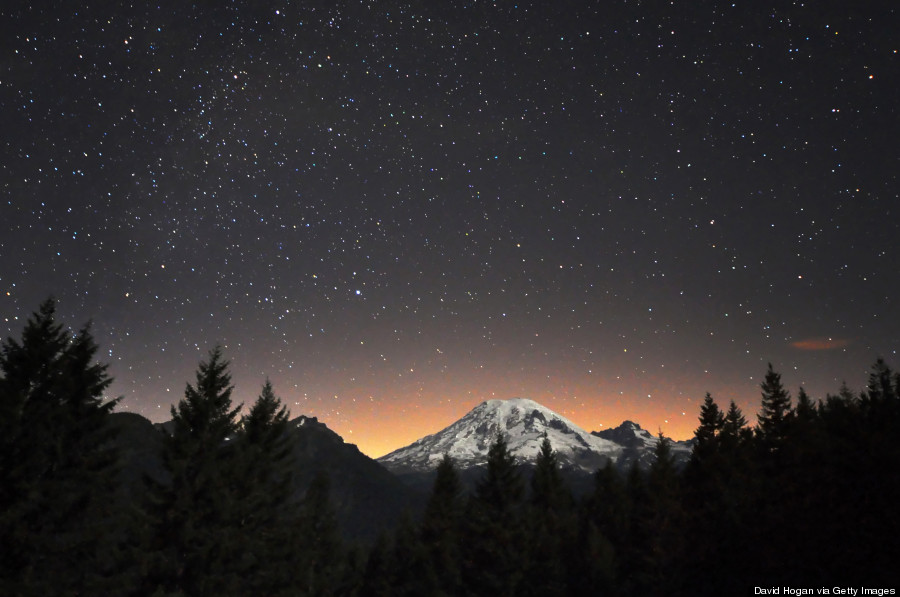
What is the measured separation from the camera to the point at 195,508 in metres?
21.5

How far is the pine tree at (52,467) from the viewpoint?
17.6 metres

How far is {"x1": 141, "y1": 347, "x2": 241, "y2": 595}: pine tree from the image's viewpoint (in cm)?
2048

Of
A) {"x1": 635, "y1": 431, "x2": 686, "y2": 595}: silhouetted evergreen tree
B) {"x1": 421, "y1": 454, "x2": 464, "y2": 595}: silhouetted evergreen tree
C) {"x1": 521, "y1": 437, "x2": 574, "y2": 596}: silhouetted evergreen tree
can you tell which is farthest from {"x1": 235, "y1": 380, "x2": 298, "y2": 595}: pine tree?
{"x1": 635, "y1": 431, "x2": 686, "y2": 595}: silhouetted evergreen tree

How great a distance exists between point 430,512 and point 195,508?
21.9 metres

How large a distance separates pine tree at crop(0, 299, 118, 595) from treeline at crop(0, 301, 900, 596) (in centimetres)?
6

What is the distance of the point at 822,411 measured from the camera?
5228 cm

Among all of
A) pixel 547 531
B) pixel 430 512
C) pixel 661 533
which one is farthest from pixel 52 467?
pixel 661 533

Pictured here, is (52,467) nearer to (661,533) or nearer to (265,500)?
(265,500)

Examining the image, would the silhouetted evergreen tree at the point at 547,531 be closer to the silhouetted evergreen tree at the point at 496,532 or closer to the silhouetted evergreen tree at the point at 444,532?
the silhouetted evergreen tree at the point at 496,532

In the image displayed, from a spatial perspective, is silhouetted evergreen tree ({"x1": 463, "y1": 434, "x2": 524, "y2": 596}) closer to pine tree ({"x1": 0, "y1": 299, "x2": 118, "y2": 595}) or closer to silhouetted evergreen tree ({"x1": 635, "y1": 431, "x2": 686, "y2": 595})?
silhouetted evergreen tree ({"x1": 635, "y1": 431, "x2": 686, "y2": 595})

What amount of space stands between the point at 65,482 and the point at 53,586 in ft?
11.0

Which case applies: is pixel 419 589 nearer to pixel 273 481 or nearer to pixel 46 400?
pixel 273 481

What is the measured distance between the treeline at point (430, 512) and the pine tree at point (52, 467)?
6cm

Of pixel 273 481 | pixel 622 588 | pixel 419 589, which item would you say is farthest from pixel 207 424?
pixel 622 588
